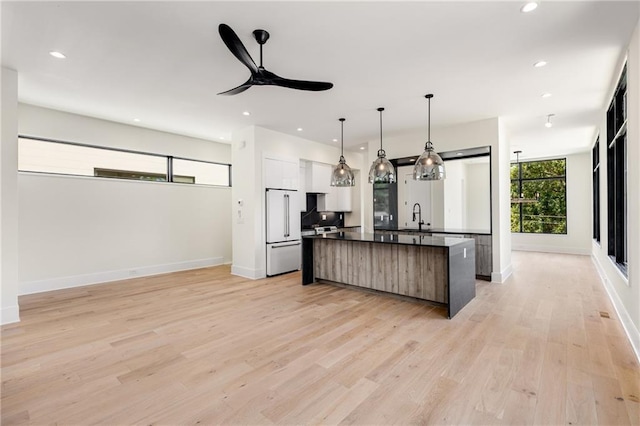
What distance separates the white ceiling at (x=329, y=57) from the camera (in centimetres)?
253

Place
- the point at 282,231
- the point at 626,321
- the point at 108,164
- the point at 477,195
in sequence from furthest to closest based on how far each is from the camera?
the point at 477,195
the point at 282,231
the point at 108,164
the point at 626,321

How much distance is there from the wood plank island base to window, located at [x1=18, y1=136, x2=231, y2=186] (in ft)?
11.3

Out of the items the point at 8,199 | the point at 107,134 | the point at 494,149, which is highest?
the point at 107,134

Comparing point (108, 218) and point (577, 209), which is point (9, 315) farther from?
point (577, 209)

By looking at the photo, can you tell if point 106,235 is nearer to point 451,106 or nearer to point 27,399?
point 27,399

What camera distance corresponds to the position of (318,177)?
7.47 meters

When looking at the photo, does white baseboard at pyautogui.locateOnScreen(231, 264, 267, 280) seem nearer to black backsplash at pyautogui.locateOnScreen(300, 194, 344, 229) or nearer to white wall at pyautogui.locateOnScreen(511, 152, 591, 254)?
black backsplash at pyautogui.locateOnScreen(300, 194, 344, 229)

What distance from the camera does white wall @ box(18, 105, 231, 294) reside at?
16.1 feet

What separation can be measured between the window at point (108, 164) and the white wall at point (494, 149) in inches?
184

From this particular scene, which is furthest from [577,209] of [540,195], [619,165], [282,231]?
[282,231]

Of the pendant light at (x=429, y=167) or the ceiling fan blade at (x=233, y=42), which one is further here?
the pendant light at (x=429, y=167)

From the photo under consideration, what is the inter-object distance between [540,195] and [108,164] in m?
11.1

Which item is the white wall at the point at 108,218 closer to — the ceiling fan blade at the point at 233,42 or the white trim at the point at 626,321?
the ceiling fan blade at the point at 233,42

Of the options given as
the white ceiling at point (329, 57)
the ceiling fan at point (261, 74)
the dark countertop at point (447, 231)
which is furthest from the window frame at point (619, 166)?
the ceiling fan at point (261, 74)
